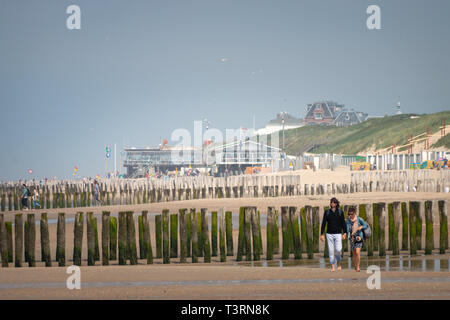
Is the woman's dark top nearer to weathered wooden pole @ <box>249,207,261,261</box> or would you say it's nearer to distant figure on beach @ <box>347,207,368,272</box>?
distant figure on beach @ <box>347,207,368,272</box>

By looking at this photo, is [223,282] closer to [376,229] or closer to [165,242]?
[165,242]

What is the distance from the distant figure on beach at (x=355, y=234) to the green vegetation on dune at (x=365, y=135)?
7862cm

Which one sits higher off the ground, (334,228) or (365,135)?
(365,135)

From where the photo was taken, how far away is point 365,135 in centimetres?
14400

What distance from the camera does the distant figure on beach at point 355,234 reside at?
1427 centimetres

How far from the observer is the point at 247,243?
17.3 meters

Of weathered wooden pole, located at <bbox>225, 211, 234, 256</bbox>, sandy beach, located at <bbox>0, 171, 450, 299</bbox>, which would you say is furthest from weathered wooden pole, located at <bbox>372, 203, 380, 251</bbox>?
weathered wooden pole, located at <bbox>225, 211, 234, 256</bbox>

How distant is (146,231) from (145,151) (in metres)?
174

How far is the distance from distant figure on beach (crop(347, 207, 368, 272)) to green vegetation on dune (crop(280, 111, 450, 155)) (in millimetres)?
78617

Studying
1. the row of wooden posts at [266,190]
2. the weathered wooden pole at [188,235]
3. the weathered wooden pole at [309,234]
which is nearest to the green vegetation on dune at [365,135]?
the row of wooden posts at [266,190]

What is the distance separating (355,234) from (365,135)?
13292 centimetres

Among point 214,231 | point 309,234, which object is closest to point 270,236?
point 309,234

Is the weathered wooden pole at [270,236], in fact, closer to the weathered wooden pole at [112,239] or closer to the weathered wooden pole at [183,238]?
the weathered wooden pole at [183,238]
